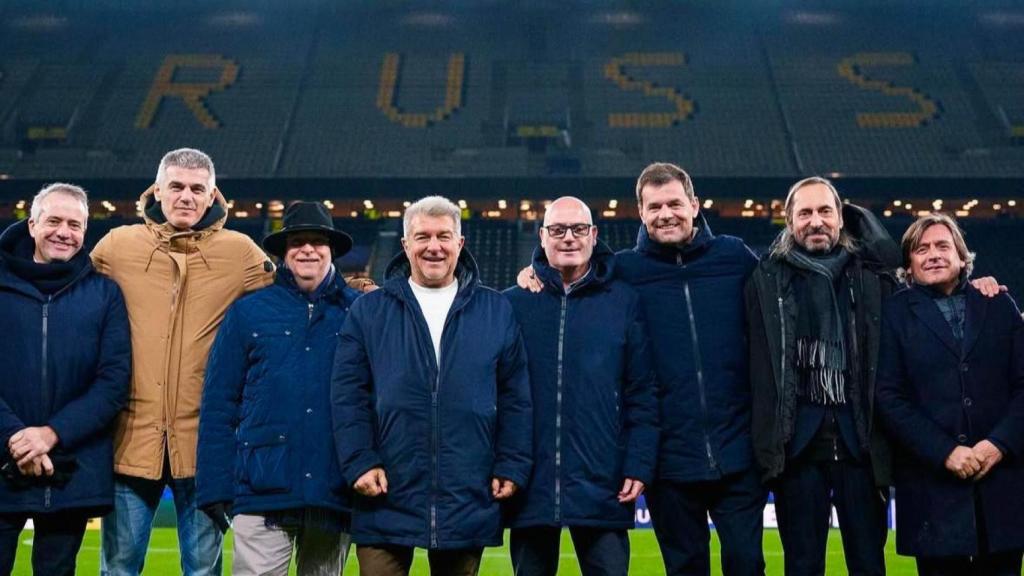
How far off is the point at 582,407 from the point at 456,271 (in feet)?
2.43

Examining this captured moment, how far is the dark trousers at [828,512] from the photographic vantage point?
415cm

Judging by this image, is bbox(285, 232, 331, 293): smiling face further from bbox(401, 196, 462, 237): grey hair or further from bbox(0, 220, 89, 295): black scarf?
bbox(0, 220, 89, 295): black scarf

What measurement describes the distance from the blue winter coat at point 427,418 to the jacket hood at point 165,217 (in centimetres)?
100

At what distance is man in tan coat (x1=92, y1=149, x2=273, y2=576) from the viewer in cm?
427

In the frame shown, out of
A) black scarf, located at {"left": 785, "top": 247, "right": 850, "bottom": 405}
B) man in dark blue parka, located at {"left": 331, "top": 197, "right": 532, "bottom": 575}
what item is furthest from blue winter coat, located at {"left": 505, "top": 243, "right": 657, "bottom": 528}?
black scarf, located at {"left": 785, "top": 247, "right": 850, "bottom": 405}

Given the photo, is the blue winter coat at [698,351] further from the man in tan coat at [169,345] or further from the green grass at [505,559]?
the green grass at [505,559]

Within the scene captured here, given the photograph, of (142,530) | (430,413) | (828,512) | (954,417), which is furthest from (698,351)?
(142,530)

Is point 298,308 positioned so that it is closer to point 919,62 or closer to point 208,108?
point 208,108

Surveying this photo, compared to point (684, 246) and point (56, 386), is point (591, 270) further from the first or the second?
point (56, 386)

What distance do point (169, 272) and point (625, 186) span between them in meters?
21.8

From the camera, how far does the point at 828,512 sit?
4227 mm

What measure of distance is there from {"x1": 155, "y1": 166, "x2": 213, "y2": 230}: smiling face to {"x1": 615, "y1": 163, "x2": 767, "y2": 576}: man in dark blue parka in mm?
1869

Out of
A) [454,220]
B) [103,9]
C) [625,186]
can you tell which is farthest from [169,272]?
[103,9]

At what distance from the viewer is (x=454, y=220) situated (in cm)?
393
